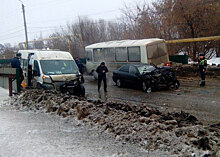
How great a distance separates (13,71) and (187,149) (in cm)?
995

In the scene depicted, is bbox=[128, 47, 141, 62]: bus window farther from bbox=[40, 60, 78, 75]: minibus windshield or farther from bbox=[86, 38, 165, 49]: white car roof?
bbox=[40, 60, 78, 75]: minibus windshield

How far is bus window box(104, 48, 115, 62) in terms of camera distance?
19.1 m

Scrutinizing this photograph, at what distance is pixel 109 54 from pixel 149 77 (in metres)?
7.32

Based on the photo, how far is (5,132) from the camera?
6117 millimetres

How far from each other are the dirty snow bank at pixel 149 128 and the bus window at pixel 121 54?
10.1m

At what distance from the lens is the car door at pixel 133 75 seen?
44.5ft

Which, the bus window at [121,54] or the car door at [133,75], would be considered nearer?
the car door at [133,75]

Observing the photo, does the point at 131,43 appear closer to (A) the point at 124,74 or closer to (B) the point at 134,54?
(B) the point at 134,54

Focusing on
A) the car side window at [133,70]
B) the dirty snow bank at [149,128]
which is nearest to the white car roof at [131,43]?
the car side window at [133,70]

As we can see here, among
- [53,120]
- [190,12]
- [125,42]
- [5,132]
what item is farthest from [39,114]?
[190,12]

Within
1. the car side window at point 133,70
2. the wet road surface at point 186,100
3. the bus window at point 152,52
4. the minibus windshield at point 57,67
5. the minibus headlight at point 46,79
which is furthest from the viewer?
the bus window at point 152,52

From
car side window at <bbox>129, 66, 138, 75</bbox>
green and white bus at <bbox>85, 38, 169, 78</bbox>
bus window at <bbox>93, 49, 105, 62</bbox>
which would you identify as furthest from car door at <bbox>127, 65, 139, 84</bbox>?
bus window at <bbox>93, 49, 105, 62</bbox>

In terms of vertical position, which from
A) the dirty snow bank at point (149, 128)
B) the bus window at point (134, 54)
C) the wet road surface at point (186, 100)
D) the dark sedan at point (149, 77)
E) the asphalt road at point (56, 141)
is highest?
the bus window at point (134, 54)

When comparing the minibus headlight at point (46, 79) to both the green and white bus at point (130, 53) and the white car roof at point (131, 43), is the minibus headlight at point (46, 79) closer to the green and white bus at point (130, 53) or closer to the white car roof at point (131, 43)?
the green and white bus at point (130, 53)
